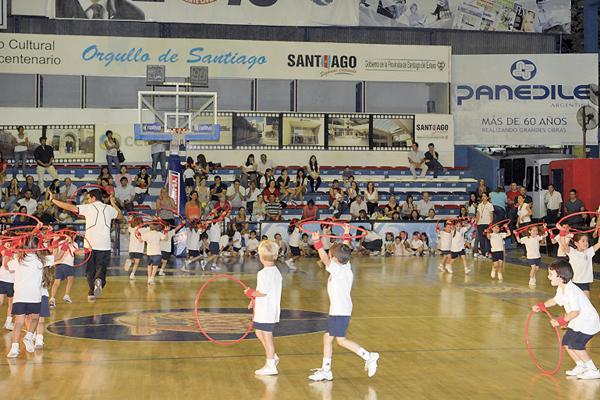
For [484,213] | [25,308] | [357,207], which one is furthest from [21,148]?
[25,308]

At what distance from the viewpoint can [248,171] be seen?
3553 cm

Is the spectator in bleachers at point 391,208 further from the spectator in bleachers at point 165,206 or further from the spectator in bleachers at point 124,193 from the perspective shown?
the spectator in bleachers at point 124,193

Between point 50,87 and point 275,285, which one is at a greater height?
point 50,87

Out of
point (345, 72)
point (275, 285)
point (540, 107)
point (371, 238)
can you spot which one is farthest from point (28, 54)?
point (275, 285)

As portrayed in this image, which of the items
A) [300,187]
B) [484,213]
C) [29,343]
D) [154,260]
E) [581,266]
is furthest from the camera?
[300,187]

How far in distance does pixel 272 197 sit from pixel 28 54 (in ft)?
42.3

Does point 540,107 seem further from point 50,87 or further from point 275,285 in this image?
point 275,285

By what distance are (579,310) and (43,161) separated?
26.9m

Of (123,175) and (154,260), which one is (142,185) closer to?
(123,175)

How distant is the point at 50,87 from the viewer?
140 feet

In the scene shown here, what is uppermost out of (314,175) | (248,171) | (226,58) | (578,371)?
(226,58)

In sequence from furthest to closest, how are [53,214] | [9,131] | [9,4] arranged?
[9,4], [9,131], [53,214]

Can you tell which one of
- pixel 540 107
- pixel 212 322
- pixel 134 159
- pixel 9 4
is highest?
pixel 9 4

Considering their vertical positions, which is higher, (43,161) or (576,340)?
(43,161)
